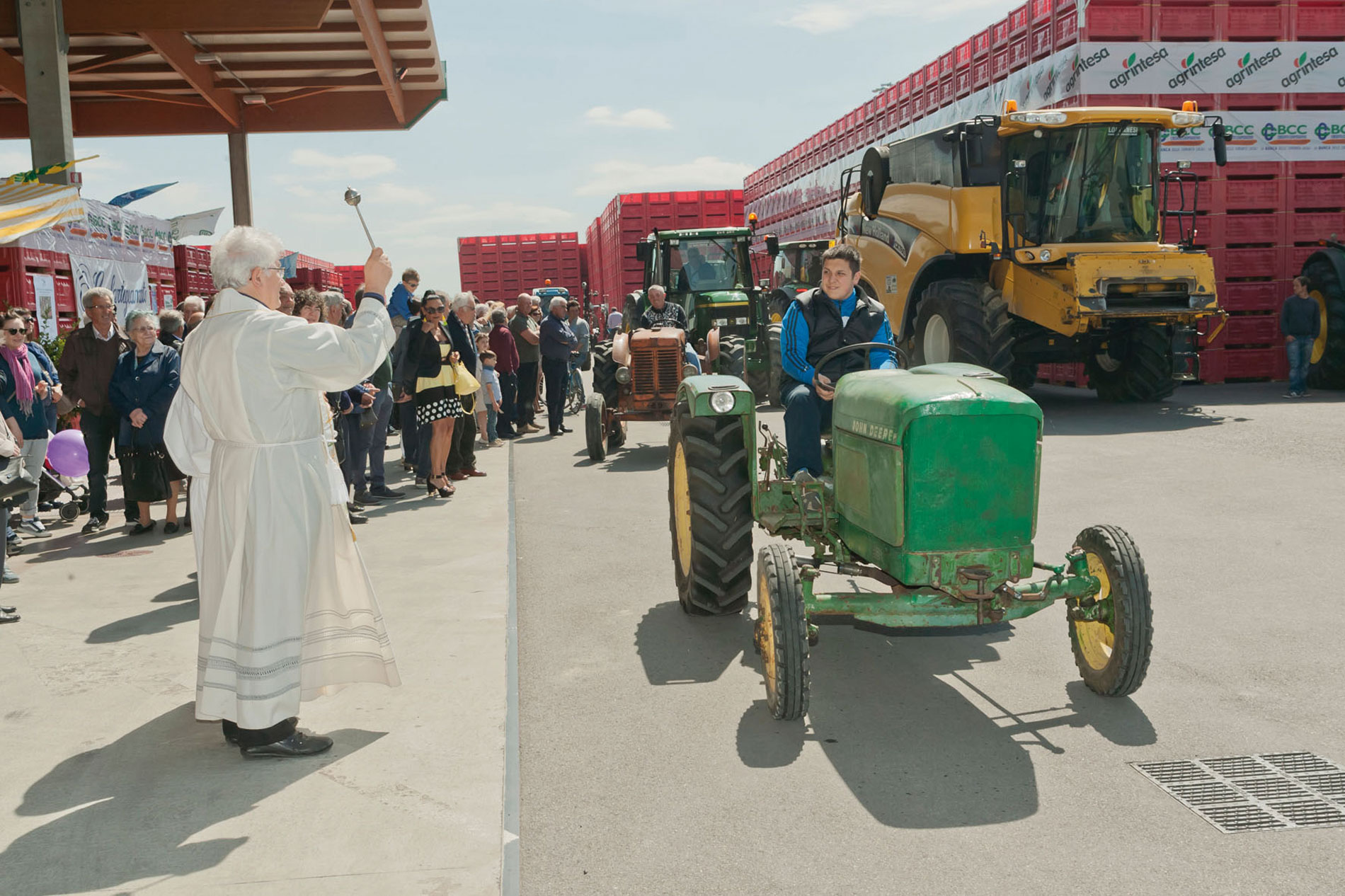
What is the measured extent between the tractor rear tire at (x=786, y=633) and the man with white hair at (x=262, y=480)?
1641mm

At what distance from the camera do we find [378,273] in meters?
4.40

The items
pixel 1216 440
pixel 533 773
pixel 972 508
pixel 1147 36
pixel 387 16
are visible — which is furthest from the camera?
pixel 1147 36

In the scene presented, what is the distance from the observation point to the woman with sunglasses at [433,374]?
397 inches

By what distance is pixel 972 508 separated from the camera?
4504 millimetres

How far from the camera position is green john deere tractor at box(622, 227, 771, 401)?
54.2ft

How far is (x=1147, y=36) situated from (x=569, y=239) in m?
27.9

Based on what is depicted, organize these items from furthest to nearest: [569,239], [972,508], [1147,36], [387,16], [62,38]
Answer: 1. [569,239]
2. [1147,36]
3. [387,16]
4. [62,38]
5. [972,508]

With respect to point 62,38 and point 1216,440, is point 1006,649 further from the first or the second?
point 62,38

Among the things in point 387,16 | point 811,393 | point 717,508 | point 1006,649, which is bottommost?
point 1006,649

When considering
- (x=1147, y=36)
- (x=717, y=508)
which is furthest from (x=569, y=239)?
(x=717, y=508)

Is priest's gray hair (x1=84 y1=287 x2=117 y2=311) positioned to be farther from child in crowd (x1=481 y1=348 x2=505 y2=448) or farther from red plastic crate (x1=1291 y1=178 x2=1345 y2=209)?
red plastic crate (x1=1291 y1=178 x2=1345 y2=209)

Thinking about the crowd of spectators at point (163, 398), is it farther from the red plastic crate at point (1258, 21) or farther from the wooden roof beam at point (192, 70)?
the red plastic crate at point (1258, 21)

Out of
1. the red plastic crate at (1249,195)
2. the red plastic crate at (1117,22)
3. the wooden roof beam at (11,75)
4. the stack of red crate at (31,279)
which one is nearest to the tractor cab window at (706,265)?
the red plastic crate at (1117,22)

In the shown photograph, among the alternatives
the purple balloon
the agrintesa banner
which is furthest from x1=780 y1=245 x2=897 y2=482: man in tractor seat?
the agrintesa banner
